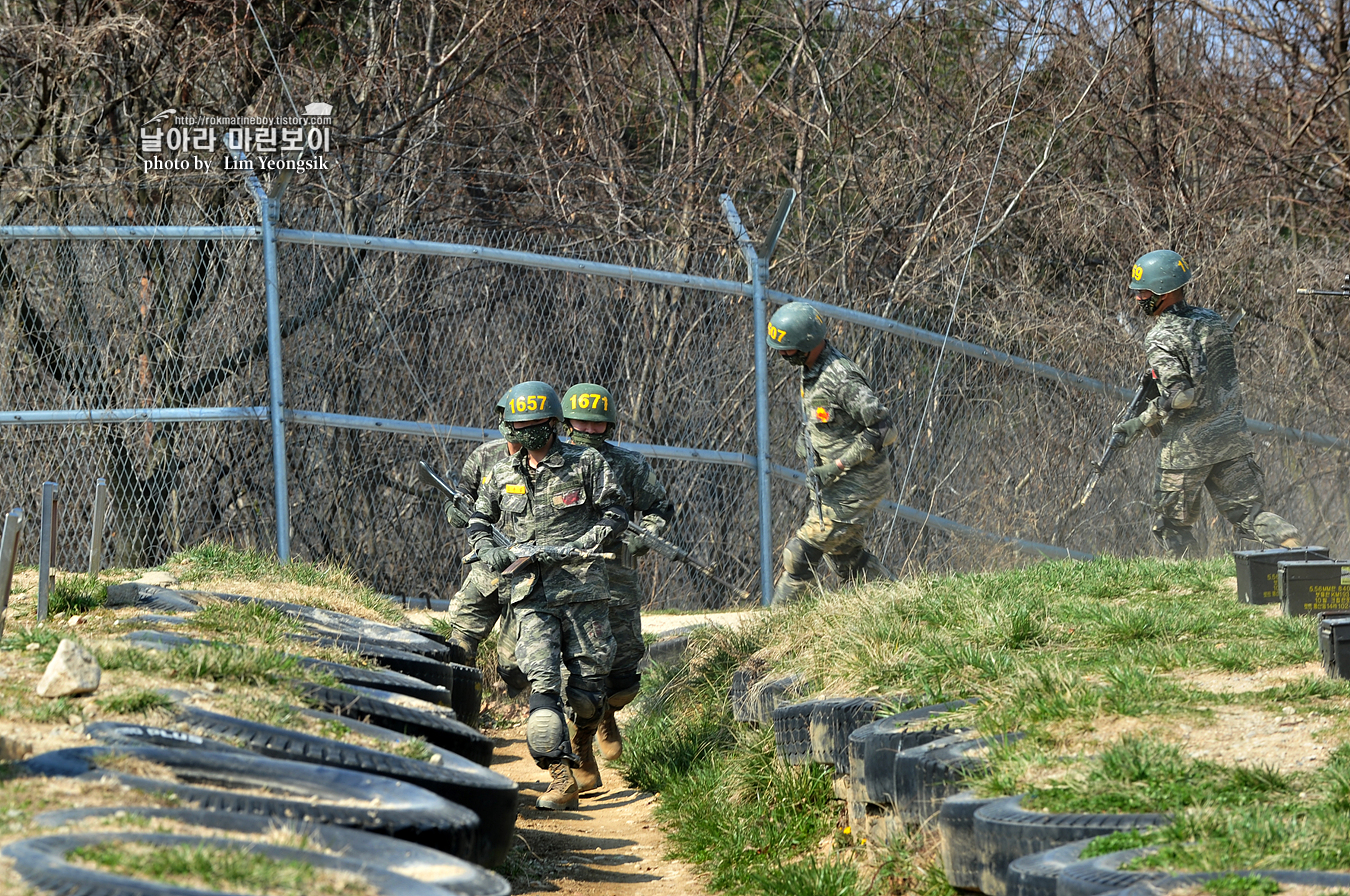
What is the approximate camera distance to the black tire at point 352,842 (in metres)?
3.22

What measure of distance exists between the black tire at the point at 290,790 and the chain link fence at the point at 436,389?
5043 mm

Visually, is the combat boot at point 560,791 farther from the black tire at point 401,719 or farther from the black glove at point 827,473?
the black glove at point 827,473

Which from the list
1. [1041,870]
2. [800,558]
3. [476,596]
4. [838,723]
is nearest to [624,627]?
[476,596]

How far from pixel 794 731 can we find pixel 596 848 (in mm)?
1094

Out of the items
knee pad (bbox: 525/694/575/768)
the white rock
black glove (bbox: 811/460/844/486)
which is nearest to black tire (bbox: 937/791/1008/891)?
the white rock

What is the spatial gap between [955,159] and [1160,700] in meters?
8.16

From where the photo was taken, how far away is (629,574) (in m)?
7.46

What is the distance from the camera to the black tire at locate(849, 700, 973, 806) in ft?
15.3

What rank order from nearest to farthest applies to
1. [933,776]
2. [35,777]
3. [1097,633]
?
[35,777]
[933,776]
[1097,633]

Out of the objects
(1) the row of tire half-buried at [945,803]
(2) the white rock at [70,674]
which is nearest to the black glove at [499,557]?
(1) the row of tire half-buried at [945,803]

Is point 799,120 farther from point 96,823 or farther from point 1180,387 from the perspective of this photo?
point 96,823

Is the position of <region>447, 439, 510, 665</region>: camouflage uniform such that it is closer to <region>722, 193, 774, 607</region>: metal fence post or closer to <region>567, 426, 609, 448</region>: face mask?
<region>567, 426, 609, 448</region>: face mask

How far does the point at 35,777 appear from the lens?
3.50 metres

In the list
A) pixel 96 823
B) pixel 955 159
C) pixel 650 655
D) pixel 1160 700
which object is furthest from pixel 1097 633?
pixel 955 159
